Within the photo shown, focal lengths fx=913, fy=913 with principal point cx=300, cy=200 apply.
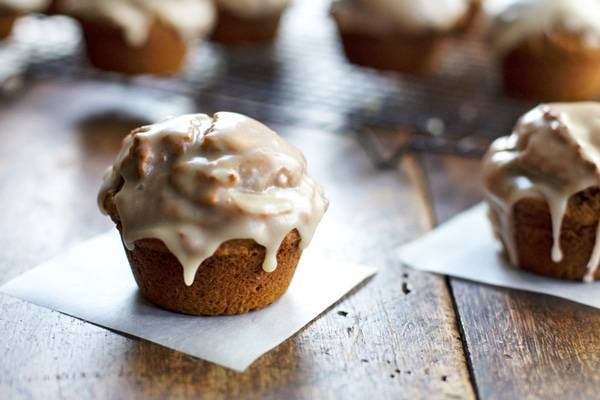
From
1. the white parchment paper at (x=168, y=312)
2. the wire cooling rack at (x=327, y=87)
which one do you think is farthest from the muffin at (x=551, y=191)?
the wire cooling rack at (x=327, y=87)

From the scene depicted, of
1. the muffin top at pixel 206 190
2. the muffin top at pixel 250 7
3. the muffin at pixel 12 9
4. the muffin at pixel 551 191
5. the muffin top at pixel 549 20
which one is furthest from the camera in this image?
the muffin top at pixel 250 7

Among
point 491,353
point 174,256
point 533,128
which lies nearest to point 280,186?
point 174,256

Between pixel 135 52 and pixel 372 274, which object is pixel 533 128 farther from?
pixel 135 52

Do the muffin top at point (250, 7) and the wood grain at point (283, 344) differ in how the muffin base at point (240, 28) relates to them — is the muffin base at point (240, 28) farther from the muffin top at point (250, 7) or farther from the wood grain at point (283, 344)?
the wood grain at point (283, 344)

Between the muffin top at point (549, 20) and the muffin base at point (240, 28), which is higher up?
the muffin top at point (549, 20)

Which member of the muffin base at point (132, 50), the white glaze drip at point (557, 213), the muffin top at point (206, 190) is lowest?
the muffin base at point (132, 50)
